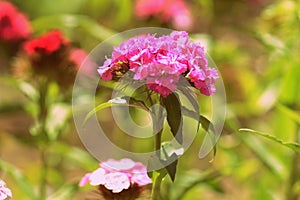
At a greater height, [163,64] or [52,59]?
[163,64]

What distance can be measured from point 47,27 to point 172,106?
3.66 ft

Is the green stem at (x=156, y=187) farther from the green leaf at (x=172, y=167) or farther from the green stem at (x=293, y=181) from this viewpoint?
the green stem at (x=293, y=181)

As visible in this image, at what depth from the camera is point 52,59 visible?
5.41 feet

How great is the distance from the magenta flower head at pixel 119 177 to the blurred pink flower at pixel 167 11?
3.31 feet

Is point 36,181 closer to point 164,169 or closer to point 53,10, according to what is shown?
point 164,169

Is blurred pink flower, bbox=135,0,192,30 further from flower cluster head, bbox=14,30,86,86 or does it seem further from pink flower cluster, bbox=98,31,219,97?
pink flower cluster, bbox=98,31,219,97

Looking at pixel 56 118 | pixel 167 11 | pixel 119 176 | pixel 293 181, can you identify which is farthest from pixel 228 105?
pixel 119 176

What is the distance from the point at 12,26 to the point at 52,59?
293 millimetres

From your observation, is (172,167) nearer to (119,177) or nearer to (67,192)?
(119,177)

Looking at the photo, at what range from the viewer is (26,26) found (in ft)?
6.32

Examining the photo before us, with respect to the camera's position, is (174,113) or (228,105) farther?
(228,105)

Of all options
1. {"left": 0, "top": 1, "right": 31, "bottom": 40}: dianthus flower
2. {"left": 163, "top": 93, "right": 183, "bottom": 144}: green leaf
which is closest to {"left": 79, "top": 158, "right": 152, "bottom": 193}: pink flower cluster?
{"left": 163, "top": 93, "right": 183, "bottom": 144}: green leaf

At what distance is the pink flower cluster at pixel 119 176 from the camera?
1.12 metres

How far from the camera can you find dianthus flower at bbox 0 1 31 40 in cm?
189
